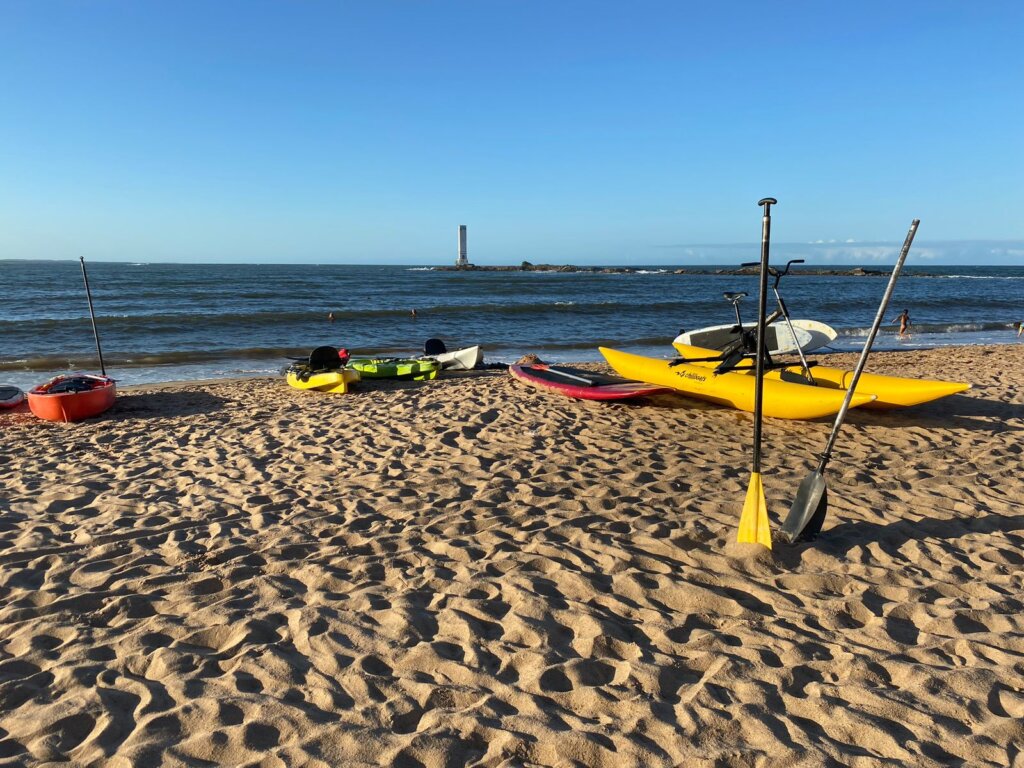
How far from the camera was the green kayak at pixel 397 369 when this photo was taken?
10.8 meters

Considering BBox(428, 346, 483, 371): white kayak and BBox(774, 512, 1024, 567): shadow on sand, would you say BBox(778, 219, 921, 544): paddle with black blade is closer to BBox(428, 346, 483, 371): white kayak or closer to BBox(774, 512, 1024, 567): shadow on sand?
BBox(774, 512, 1024, 567): shadow on sand


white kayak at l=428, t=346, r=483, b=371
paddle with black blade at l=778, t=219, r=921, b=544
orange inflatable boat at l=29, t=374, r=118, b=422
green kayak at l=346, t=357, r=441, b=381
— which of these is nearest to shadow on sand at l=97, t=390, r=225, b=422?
orange inflatable boat at l=29, t=374, r=118, b=422

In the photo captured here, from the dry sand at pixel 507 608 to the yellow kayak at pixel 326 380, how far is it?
10.7ft

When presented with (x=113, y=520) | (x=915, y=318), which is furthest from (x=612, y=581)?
(x=915, y=318)

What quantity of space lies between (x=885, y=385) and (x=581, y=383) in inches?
144

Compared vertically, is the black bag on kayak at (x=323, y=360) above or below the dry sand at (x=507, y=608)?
above

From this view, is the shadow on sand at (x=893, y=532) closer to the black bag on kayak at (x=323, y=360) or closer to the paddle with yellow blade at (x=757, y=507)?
the paddle with yellow blade at (x=757, y=507)

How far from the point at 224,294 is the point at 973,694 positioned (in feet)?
120

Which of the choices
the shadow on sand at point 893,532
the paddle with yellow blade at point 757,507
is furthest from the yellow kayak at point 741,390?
the paddle with yellow blade at point 757,507

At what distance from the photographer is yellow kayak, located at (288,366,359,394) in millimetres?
9719

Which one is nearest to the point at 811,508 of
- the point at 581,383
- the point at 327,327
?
the point at 581,383

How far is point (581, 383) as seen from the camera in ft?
29.2

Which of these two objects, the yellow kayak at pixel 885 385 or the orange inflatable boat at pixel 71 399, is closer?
the yellow kayak at pixel 885 385

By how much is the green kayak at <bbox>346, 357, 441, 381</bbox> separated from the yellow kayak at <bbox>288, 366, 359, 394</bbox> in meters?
0.62
